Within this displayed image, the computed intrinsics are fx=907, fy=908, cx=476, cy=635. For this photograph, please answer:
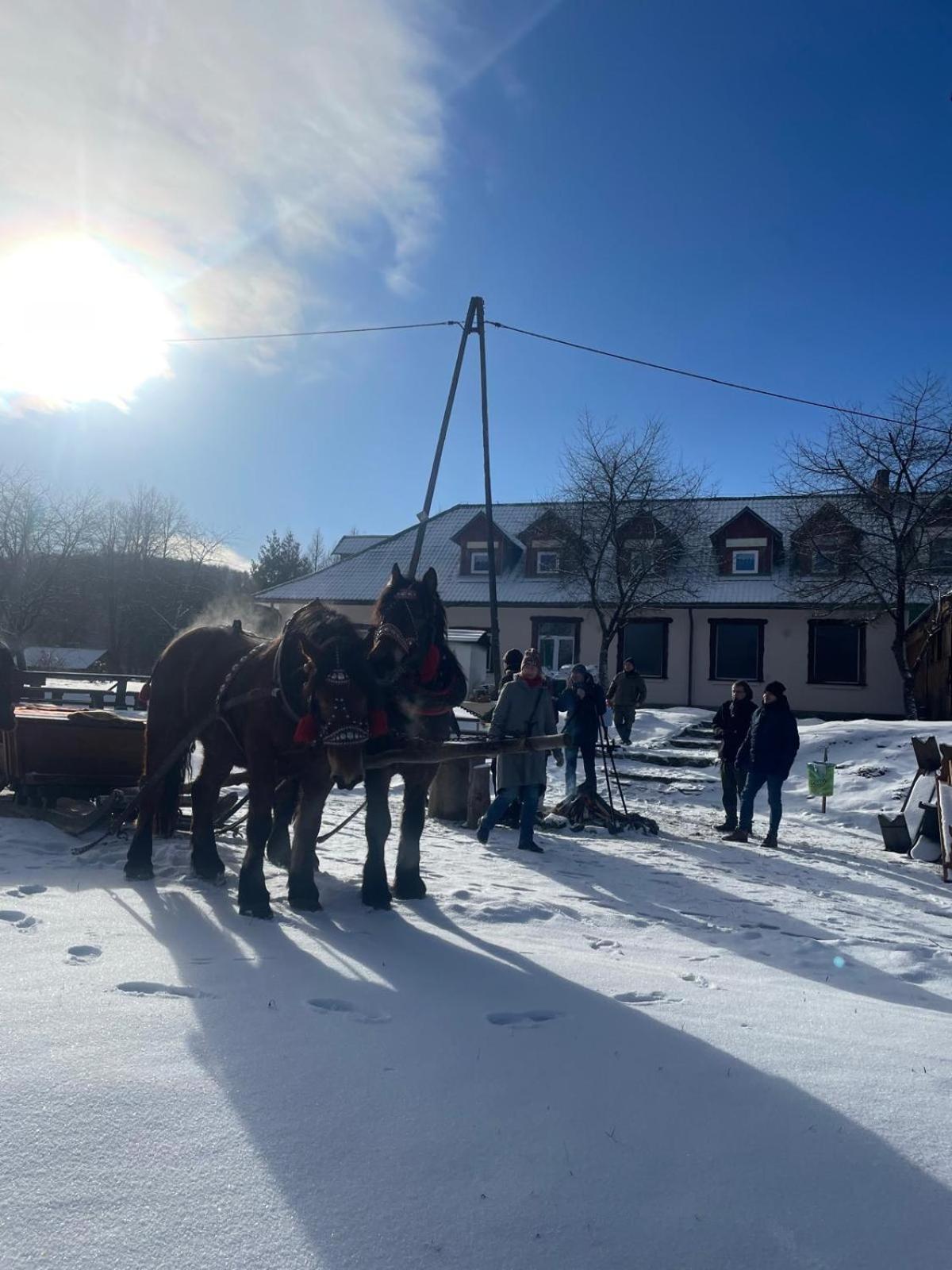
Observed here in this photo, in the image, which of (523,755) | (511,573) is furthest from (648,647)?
(523,755)

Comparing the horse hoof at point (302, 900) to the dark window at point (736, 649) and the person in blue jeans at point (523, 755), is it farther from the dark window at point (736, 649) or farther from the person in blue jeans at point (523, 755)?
the dark window at point (736, 649)

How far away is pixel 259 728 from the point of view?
5.55 metres

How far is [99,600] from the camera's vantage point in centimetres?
4384

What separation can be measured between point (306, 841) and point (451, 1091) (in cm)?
267

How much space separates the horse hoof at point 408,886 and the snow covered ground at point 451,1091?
0.43 feet

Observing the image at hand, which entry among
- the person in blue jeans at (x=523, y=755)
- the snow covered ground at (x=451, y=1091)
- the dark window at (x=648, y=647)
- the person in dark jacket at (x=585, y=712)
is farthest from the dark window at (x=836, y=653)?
the snow covered ground at (x=451, y=1091)

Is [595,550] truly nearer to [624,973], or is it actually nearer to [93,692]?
[93,692]

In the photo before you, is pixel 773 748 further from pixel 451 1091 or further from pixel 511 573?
pixel 511 573

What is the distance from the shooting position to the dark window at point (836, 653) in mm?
26781

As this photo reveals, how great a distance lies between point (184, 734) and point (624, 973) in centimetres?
357

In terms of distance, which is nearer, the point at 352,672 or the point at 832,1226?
the point at 832,1226

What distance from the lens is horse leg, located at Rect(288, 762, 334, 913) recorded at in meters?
5.40

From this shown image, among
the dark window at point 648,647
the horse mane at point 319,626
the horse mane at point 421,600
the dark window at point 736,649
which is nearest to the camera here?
the horse mane at point 319,626

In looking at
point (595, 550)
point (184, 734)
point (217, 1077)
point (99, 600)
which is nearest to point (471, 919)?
point (184, 734)
